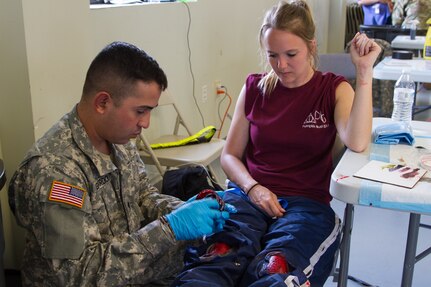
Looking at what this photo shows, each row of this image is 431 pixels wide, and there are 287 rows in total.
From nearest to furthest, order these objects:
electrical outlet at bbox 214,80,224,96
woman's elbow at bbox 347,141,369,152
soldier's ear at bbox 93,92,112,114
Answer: soldier's ear at bbox 93,92,112,114, woman's elbow at bbox 347,141,369,152, electrical outlet at bbox 214,80,224,96

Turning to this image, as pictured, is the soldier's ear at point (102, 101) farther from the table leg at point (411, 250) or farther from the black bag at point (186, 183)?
the table leg at point (411, 250)

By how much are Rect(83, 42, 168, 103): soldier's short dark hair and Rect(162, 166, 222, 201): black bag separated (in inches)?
31.6

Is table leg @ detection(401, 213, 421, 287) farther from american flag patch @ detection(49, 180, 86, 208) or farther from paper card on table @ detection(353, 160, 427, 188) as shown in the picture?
american flag patch @ detection(49, 180, 86, 208)

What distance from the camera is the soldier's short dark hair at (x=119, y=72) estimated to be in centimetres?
135

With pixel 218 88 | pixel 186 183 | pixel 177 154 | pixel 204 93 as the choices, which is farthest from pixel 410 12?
pixel 186 183

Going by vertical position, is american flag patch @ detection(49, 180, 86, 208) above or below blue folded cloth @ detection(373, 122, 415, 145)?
below

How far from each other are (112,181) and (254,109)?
57 cm

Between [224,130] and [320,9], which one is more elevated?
[320,9]

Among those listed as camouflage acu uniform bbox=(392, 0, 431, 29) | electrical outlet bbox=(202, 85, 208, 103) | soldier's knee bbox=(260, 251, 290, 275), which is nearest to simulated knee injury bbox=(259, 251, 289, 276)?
soldier's knee bbox=(260, 251, 290, 275)

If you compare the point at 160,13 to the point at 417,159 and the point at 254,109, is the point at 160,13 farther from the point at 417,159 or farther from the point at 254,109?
the point at 417,159

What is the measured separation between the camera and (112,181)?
147cm

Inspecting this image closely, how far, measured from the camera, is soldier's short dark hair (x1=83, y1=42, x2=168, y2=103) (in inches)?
53.0

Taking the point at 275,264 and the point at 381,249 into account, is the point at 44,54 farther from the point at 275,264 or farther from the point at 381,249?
the point at 381,249

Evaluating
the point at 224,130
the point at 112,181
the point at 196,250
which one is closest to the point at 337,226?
the point at 196,250
